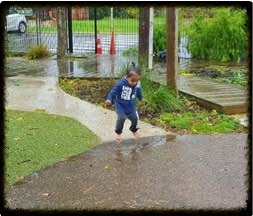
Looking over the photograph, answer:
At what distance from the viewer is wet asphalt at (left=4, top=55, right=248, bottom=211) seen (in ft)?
9.87

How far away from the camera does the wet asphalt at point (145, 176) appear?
3.01 m

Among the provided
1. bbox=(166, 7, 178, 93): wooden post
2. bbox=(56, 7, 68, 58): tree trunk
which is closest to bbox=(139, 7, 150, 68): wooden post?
bbox=(166, 7, 178, 93): wooden post

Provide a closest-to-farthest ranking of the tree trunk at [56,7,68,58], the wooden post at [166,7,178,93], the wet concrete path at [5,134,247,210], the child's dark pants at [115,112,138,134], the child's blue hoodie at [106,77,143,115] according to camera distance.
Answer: the wet concrete path at [5,134,247,210], the child's blue hoodie at [106,77,143,115], the child's dark pants at [115,112,138,134], the wooden post at [166,7,178,93], the tree trunk at [56,7,68,58]

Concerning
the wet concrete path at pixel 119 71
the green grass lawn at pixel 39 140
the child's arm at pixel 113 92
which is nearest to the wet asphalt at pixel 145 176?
the green grass lawn at pixel 39 140

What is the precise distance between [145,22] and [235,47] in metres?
2.18

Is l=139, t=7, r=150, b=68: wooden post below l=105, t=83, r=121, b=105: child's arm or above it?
above

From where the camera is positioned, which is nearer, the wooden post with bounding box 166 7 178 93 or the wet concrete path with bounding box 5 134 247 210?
the wet concrete path with bounding box 5 134 247 210

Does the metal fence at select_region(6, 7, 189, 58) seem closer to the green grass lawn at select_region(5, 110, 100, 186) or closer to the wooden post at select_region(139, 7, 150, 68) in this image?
the wooden post at select_region(139, 7, 150, 68)

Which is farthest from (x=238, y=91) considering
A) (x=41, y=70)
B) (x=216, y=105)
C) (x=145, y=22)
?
(x=41, y=70)

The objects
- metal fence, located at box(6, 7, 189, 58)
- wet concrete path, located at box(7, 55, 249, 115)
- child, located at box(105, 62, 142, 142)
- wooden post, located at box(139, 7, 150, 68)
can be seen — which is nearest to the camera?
child, located at box(105, 62, 142, 142)

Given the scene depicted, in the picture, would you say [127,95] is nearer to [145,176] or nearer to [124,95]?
[124,95]

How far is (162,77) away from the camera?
753 centimetres

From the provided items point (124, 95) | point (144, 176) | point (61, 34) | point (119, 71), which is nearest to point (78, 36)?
point (61, 34)

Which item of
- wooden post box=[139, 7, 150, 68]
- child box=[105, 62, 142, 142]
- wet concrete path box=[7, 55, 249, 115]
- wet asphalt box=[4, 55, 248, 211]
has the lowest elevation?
wet asphalt box=[4, 55, 248, 211]
